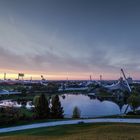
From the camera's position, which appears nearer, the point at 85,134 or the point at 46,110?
the point at 85,134

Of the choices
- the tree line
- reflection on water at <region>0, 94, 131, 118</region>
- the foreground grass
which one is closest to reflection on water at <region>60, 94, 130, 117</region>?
reflection on water at <region>0, 94, 131, 118</region>

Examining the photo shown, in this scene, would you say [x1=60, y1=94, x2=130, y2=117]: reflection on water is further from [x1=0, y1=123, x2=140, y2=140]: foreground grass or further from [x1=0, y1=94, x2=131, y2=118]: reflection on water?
[x1=0, y1=123, x2=140, y2=140]: foreground grass

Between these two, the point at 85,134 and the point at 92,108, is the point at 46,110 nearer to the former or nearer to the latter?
the point at 85,134

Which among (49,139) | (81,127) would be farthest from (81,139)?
(81,127)

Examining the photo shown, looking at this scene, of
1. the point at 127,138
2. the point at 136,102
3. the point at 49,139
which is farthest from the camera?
the point at 136,102

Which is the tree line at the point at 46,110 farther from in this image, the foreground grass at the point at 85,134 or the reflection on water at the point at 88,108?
the foreground grass at the point at 85,134

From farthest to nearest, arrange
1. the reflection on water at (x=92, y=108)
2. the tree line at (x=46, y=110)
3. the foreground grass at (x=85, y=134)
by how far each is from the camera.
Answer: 1. the reflection on water at (x=92, y=108)
2. the tree line at (x=46, y=110)
3. the foreground grass at (x=85, y=134)

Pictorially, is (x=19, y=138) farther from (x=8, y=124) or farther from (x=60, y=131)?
(x=8, y=124)

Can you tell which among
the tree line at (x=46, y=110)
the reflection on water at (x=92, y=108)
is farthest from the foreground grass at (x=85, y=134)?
the reflection on water at (x=92, y=108)

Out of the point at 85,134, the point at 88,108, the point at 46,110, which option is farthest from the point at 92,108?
the point at 85,134

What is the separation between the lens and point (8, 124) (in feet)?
103

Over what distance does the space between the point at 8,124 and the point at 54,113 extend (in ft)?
34.9

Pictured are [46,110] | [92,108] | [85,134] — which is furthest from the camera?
[92,108]

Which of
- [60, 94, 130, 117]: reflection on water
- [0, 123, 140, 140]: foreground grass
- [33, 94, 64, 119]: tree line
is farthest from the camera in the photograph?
[60, 94, 130, 117]: reflection on water
